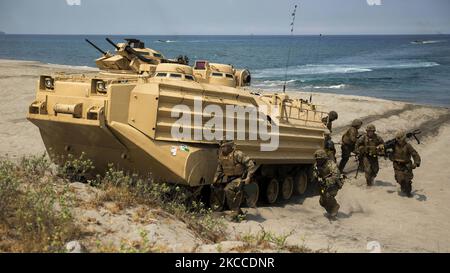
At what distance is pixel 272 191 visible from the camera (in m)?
11.3

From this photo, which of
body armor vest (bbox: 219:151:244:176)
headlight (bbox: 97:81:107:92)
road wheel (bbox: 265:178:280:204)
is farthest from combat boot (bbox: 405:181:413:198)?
headlight (bbox: 97:81:107:92)

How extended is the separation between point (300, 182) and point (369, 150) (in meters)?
1.79

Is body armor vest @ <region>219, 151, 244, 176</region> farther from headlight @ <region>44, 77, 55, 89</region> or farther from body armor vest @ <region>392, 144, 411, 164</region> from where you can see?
body armor vest @ <region>392, 144, 411, 164</region>

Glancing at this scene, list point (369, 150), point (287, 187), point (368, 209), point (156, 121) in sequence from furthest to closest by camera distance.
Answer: point (369, 150) → point (287, 187) → point (368, 209) → point (156, 121)

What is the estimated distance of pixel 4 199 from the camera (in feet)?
20.6

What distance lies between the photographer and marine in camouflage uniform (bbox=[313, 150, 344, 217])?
1002cm

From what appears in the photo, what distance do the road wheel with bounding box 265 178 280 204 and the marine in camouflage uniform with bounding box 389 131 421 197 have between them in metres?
2.76

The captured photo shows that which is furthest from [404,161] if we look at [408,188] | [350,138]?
[350,138]

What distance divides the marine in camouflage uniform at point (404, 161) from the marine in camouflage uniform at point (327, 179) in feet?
7.85

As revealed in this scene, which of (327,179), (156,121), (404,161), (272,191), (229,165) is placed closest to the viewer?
(156,121)

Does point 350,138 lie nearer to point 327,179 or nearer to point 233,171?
point 327,179

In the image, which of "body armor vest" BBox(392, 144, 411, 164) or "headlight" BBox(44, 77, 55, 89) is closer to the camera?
"headlight" BBox(44, 77, 55, 89)

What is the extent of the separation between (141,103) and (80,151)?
147 cm
